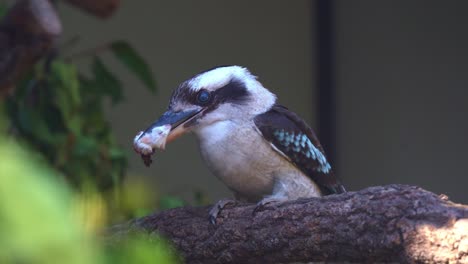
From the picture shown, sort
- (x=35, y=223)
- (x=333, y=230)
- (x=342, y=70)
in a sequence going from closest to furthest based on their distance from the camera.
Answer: (x=35, y=223) → (x=333, y=230) → (x=342, y=70)

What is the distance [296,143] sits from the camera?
1803 mm

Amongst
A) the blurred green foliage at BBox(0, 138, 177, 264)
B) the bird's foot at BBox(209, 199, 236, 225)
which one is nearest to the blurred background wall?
the bird's foot at BBox(209, 199, 236, 225)

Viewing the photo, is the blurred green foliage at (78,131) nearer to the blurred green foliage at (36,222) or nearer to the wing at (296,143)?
the wing at (296,143)

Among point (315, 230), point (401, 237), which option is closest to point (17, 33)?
point (315, 230)

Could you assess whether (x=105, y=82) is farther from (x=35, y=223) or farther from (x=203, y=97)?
(x=35, y=223)

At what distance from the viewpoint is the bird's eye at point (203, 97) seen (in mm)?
1772

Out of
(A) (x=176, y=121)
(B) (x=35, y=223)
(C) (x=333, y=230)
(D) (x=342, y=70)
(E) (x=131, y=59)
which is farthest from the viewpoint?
(D) (x=342, y=70)

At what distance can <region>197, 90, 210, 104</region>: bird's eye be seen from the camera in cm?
177

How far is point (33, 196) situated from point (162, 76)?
333 centimetres

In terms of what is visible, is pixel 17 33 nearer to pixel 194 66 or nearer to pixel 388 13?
pixel 194 66

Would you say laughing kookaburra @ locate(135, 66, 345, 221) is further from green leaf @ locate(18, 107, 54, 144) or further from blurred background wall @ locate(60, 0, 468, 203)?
blurred background wall @ locate(60, 0, 468, 203)

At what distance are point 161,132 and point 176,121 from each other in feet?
0.23

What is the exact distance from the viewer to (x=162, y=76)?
143 inches

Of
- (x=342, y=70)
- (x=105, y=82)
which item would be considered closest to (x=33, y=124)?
(x=105, y=82)
